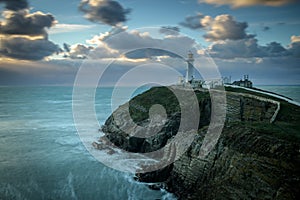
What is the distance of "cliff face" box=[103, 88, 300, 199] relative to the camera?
14.4 metres

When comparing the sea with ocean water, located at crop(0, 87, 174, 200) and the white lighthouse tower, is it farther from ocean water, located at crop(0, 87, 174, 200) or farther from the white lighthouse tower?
the white lighthouse tower

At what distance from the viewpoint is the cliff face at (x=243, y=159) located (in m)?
14.4

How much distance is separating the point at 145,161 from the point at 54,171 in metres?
8.63

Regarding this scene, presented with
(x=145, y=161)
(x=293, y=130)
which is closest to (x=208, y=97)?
(x=145, y=161)

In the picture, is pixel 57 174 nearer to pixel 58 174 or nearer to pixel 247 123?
pixel 58 174

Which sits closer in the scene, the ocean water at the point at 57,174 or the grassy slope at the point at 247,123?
the grassy slope at the point at 247,123

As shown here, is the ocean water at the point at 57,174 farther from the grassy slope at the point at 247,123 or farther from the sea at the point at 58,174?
the grassy slope at the point at 247,123

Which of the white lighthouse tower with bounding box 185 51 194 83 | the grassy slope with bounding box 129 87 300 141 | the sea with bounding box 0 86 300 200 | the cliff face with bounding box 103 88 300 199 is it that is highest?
the white lighthouse tower with bounding box 185 51 194 83

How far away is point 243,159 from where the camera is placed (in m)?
16.1

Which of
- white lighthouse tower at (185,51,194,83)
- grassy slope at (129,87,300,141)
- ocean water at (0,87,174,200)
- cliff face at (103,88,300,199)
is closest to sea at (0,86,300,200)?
ocean water at (0,87,174,200)

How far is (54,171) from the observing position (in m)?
23.9

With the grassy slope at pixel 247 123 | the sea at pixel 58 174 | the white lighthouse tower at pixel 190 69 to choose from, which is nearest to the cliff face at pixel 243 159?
the grassy slope at pixel 247 123

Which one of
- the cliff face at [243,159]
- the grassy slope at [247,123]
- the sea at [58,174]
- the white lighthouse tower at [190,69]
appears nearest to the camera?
the cliff face at [243,159]

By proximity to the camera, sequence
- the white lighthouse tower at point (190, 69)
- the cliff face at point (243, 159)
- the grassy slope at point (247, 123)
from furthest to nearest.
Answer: the white lighthouse tower at point (190, 69) → the grassy slope at point (247, 123) → the cliff face at point (243, 159)
